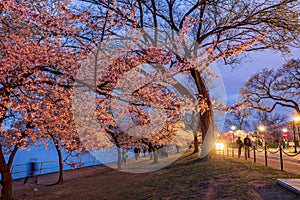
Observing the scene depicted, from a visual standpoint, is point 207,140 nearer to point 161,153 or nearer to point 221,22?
point 221,22

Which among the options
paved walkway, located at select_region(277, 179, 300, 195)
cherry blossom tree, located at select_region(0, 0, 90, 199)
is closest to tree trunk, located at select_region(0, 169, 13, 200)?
cherry blossom tree, located at select_region(0, 0, 90, 199)

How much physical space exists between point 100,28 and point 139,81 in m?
2.27

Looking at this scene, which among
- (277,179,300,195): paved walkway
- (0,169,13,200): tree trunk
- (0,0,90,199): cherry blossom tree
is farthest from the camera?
(0,169,13,200): tree trunk

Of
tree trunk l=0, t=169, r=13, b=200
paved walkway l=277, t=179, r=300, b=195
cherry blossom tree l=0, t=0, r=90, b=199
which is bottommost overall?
tree trunk l=0, t=169, r=13, b=200

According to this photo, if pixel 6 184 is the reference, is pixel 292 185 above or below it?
above

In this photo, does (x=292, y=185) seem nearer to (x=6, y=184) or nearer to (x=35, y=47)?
(x=35, y=47)

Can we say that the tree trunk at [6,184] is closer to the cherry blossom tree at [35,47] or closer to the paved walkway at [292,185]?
the cherry blossom tree at [35,47]

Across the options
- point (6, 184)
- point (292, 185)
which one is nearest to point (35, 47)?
point (6, 184)

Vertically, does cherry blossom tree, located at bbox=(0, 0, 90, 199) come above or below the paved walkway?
above

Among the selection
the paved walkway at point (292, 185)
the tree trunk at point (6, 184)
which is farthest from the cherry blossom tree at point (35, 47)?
the paved walkway at point (292, 185)

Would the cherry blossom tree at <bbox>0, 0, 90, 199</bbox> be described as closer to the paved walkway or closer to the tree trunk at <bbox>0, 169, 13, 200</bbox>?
the tree trunk at <bbox>0, 169, 13, 200</bbox>

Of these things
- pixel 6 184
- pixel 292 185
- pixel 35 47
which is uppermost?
pixel 35 47

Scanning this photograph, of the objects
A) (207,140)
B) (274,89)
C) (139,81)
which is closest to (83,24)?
(139,81)

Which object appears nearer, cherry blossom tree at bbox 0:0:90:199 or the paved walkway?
the paved walkway
